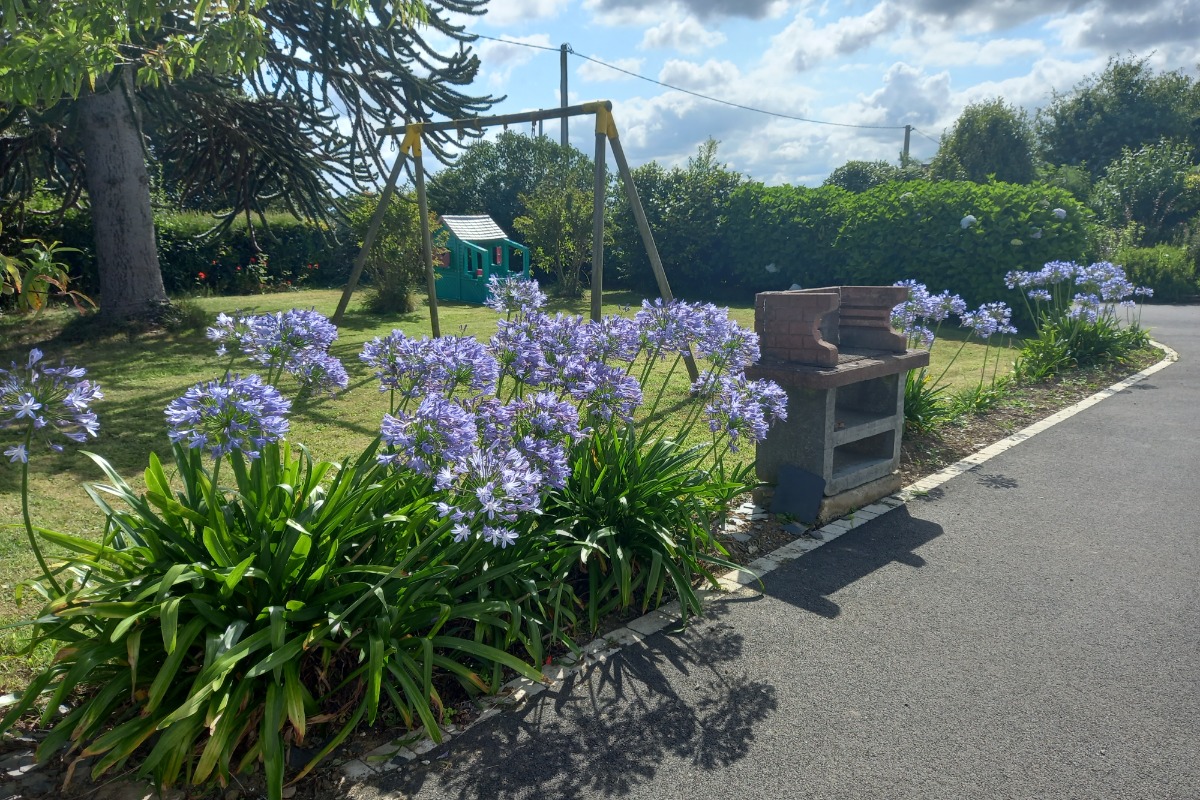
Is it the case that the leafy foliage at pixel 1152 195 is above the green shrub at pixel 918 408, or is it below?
above

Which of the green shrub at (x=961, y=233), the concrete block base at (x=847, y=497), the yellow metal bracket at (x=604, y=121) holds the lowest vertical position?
the concrete block base at (x=847, y=497)

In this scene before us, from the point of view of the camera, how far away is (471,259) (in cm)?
1834

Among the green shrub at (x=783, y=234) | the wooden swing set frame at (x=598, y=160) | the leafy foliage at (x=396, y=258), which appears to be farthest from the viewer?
the green shrub at (x=783, y=234)

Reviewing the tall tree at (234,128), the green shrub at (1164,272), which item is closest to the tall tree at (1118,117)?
the green shrub at (1164,272)

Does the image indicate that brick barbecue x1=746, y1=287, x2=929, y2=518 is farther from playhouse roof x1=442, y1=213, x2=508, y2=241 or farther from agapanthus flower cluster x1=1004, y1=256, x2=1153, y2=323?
playhouse roof x1=442, y1=213, x2=508, y2=241

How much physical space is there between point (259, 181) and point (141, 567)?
30.9 feet

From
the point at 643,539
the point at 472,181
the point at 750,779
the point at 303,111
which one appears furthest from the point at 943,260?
the point at 472,181

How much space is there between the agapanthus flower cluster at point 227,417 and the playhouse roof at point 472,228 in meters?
16.3

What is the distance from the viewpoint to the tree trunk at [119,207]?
33.2 ft

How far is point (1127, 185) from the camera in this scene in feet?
97.0

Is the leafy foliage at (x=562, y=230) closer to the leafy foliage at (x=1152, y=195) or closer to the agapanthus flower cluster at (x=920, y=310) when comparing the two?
the agapanthus flower cluster at (x=920, y=310)

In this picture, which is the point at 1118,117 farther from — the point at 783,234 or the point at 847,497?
the point at 847,497

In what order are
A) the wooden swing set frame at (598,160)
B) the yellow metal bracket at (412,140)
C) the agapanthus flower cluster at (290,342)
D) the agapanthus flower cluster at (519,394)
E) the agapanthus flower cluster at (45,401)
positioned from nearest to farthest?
1. the agapanthus flower cluster at (45,401)
2. the agapanthus flower cluster at (519,394)
3. the agapanthus flower cluster at (290,342)
4. the wooden swing set frame at (598,160)
5. the yellow metal bracket at (412,140)

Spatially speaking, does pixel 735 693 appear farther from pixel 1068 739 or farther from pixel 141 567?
pixel 141 567
